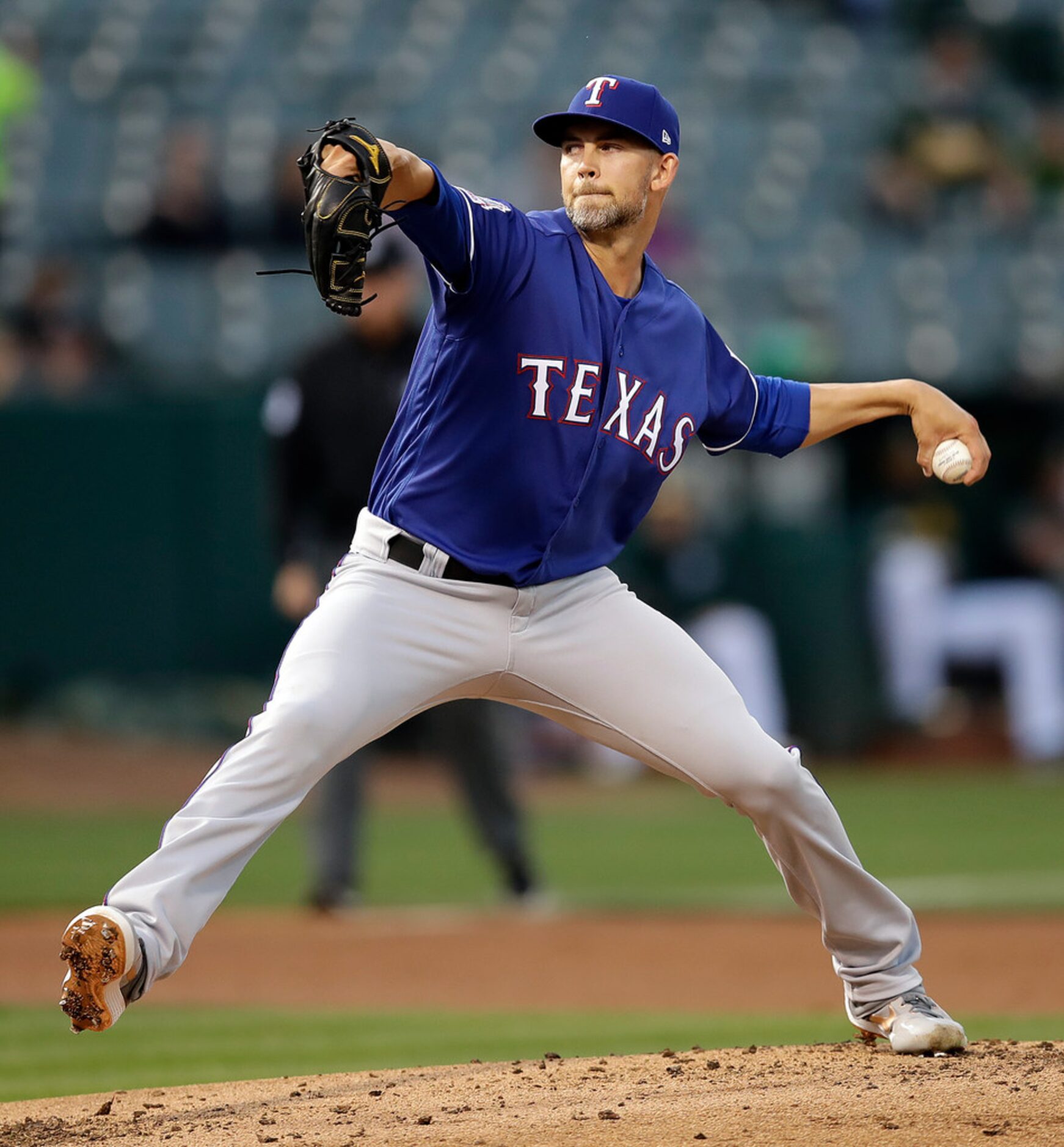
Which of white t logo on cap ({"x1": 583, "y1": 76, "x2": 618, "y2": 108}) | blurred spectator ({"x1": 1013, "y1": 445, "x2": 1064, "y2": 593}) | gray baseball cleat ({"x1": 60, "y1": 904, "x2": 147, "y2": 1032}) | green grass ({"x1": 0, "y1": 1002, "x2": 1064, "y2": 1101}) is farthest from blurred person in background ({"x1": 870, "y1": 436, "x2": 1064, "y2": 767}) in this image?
gray baseball cleat ({"x1": 60, "y1": 904, "x2": 147, "y2": 1032})

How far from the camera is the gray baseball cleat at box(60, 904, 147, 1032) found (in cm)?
352

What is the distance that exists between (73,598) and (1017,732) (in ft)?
22.5

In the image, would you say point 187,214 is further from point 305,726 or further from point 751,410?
point 305,726

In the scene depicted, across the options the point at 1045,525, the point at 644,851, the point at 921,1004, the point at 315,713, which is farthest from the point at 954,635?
the point at 315,713

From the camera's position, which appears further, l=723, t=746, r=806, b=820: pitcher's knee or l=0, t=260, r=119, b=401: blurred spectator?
l=0, t=260, r=119, b=401: blurred spectator

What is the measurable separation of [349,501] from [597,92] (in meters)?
3.45

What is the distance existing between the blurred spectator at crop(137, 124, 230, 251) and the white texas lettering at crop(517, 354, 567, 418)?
9.92 meters

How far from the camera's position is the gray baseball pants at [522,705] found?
3.78m

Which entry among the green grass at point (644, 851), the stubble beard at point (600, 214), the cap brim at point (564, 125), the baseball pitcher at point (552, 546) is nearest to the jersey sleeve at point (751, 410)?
the baseball pitcher at point (552, 546)

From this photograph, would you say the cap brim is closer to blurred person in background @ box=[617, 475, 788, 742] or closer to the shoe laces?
the shoe laces

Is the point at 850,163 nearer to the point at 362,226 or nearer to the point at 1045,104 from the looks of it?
the point at 1045,104

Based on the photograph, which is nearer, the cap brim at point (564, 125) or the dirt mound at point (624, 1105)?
the dirt mound at point (624, 1105)

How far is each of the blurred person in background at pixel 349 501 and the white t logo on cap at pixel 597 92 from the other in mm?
3265

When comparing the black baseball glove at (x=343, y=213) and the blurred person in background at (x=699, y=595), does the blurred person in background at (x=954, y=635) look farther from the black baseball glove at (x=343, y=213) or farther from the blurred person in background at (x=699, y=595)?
the black baseball glove at (x=343, y=213)
